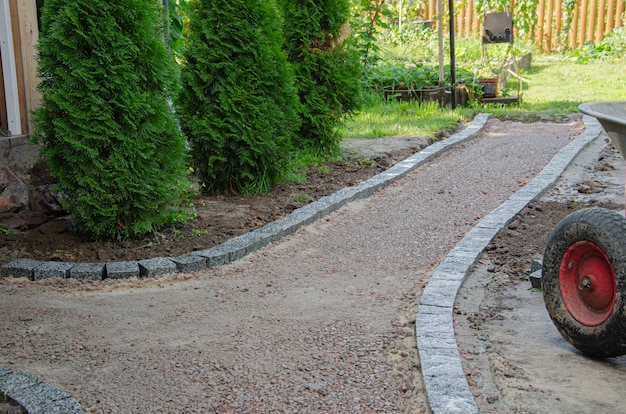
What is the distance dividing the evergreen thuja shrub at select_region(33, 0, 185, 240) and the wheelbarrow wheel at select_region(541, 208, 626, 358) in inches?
118

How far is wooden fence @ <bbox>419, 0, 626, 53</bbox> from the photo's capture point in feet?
65.1

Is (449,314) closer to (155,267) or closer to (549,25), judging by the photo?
(155,267)

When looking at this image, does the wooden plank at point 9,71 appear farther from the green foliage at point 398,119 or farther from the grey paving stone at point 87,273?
the green foliage at point 398,119

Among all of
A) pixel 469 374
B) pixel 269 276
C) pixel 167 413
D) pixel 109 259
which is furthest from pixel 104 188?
pixel 469 374

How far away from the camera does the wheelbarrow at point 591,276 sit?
3322 millimetres

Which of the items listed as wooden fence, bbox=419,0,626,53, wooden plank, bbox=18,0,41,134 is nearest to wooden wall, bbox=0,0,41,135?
wooden plank, bbox=18,0,41,134

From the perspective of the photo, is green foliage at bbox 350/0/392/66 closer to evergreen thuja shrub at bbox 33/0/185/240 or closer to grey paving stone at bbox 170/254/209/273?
evergreen thuja shrub at bbox 33/0/185/240

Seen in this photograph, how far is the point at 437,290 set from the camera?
14.5 feet

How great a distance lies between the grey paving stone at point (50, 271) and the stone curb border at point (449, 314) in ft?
7.91

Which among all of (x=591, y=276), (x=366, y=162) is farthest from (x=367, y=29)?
(x=591, y=276)

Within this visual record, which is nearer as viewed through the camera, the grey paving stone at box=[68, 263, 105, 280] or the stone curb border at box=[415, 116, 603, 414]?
the stone curb border at box=[415, 116, 603, 414]

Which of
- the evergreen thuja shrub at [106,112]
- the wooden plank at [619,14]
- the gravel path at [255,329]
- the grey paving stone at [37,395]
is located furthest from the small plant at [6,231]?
the wooden plank at [619,14]

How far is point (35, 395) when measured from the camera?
10.0 feet

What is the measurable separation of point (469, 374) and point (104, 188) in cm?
309
